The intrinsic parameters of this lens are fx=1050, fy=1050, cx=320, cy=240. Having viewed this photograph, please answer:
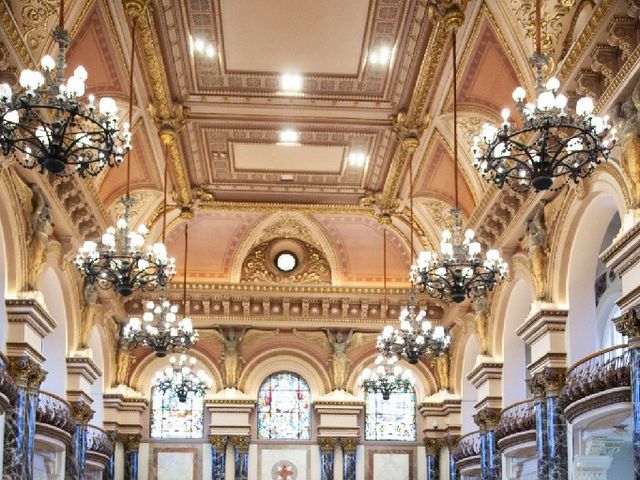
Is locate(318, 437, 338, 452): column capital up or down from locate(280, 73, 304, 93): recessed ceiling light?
down

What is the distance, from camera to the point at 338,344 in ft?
82.9

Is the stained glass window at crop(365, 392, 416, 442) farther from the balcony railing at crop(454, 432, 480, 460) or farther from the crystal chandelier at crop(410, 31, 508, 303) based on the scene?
the crystal chandelier at crop(410, 31, 508, 303)

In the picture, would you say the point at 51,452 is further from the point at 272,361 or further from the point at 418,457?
the point at 418,457

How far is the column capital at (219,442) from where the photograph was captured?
80.2 feet

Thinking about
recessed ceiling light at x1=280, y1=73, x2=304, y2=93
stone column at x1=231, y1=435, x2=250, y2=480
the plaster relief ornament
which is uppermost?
recessed ceiling light at x1=280, y1=73, x2=304, y2=93

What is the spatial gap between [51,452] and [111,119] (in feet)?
34.2

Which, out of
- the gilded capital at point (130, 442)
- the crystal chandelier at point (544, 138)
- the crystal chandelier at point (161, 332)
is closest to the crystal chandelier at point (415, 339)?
the crystal chandelier at point (161, 332)

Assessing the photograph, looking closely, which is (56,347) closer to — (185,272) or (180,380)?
(180,380)

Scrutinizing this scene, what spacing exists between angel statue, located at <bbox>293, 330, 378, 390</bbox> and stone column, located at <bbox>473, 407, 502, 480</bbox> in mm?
5361

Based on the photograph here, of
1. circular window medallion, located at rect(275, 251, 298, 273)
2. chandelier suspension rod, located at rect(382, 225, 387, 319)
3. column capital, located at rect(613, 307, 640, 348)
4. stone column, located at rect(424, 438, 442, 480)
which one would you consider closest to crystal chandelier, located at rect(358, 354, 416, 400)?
chandelier suspension rod, located at rect(382, 225, 387, 319)

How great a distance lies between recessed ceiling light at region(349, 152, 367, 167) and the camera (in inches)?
834

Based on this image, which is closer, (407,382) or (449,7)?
(449,7)

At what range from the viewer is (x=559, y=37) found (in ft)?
49.0

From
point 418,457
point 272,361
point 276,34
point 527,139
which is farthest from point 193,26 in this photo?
point 418,457
